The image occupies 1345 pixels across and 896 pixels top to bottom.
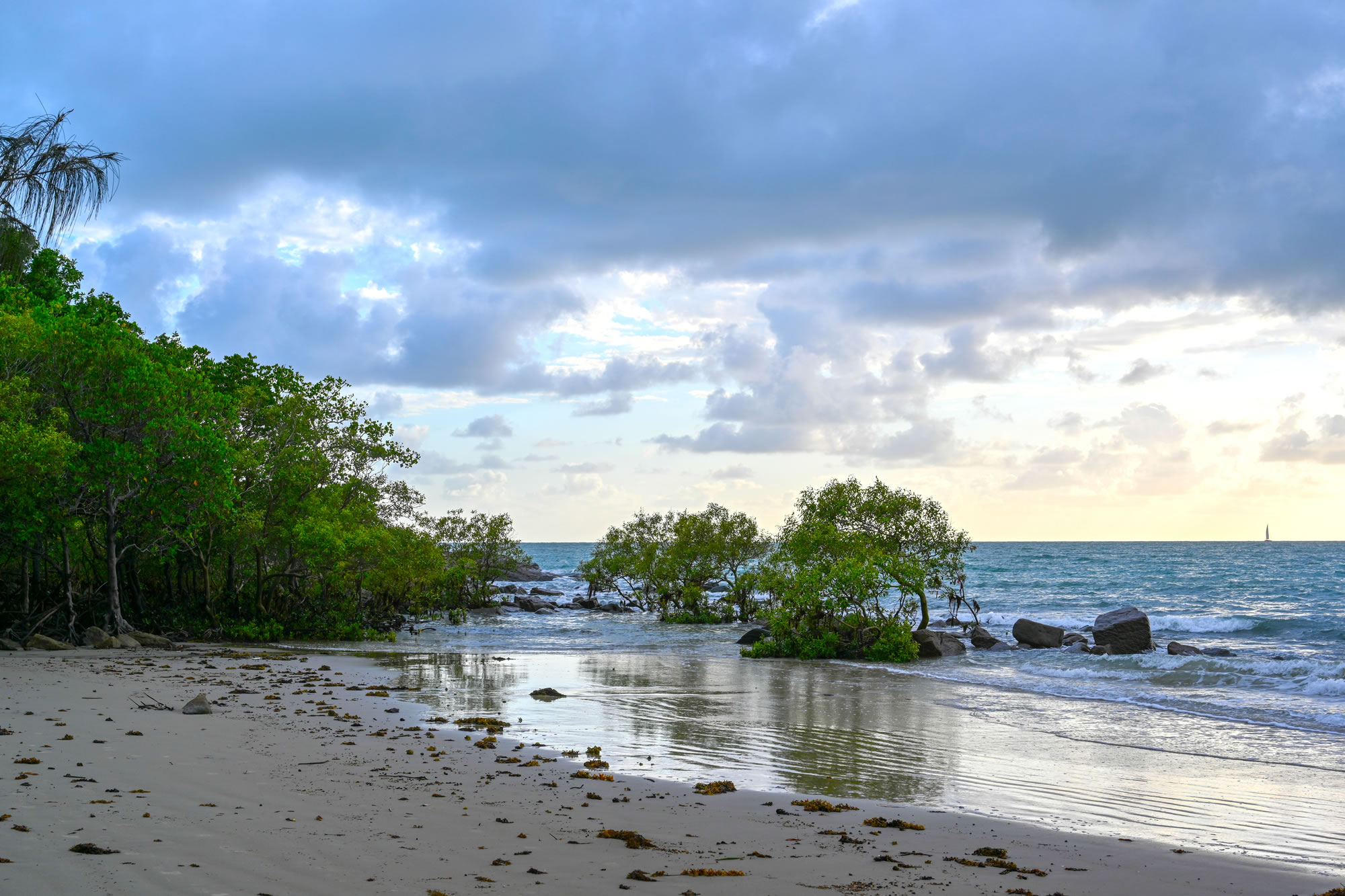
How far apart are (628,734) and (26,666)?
39.7 ft

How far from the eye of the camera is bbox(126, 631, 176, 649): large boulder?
2312cm

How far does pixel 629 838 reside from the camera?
7.20 metres

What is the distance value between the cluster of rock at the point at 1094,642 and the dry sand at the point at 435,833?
20835mm

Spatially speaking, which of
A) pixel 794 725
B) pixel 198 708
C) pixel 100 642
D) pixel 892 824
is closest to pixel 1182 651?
pixel 794 725

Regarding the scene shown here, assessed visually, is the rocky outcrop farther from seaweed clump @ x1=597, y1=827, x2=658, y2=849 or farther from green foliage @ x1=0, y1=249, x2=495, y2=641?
seaweed clump @ x1=597, y1=827, x2=658, y2=849

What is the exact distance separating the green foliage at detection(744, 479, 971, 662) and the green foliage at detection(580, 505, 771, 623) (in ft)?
42.9

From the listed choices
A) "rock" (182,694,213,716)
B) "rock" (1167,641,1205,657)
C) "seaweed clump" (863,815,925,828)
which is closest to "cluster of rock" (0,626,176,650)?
"rock" (182,694,213,716)

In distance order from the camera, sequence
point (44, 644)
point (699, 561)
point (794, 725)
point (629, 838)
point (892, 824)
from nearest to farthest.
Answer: point (629, 838) < point (892, 824) < point (794, 725) < point (44, 644) < point (699, 561)

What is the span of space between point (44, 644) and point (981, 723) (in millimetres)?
20411

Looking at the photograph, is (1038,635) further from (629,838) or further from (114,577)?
(629,838)

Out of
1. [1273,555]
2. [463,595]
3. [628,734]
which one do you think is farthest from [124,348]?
[1273,555]

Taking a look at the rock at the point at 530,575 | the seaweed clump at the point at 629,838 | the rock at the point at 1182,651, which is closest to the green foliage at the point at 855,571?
the rock at the point at 1182,651

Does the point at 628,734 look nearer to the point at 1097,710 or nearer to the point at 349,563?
the point at 1097,710

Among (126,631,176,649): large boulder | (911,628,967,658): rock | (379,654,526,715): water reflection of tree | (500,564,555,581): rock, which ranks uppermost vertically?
(126,631,176,649): large boulder
